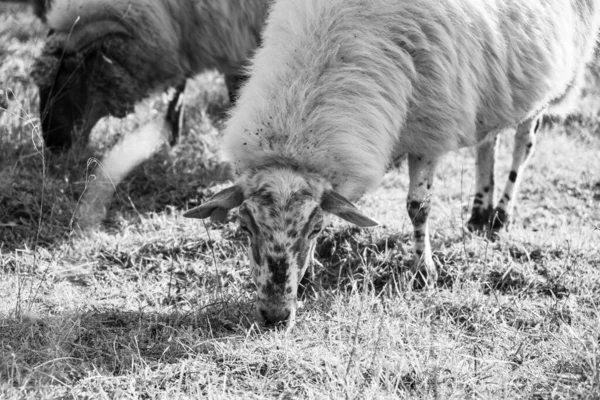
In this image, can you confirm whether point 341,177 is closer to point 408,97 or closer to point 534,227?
point 408,97

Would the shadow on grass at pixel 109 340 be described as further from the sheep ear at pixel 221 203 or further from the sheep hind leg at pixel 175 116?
the sheep hind leg at pixel 175 116

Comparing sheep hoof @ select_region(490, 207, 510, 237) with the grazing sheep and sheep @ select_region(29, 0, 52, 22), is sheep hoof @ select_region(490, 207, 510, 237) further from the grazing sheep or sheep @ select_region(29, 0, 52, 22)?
sheep @ select_region(29, 0, 52, 22)

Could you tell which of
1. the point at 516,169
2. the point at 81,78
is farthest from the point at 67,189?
the point at 516,169

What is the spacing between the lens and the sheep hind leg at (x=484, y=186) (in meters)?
5.76

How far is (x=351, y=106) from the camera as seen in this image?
3.94 metres

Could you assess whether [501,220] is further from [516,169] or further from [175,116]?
[175,116]

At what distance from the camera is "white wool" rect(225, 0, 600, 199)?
3871 millimetres

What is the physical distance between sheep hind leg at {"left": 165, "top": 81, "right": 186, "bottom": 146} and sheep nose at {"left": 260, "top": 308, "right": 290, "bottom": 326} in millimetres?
3659

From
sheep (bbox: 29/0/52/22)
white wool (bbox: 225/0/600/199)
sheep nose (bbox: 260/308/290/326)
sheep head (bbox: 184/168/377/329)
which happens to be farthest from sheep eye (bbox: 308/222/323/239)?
sheep (bbox: 29/0/52/22)

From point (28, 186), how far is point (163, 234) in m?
1.16

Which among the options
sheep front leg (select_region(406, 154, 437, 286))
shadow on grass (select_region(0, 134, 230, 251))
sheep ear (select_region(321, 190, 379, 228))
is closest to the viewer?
sheep ear (select_region(321, 190, 379, 228))

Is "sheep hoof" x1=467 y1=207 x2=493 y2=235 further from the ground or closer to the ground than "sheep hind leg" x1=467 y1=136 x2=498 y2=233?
closer to the ground

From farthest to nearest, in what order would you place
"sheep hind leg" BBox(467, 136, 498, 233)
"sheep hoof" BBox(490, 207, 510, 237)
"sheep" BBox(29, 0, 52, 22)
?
1. "sheep" BBox(29, 0, 52, 22)
2. "sheep hind leg" BBox(467, 136, 498, 233)
3. "sheep hoof" BBox(490, 207, 510, 237)

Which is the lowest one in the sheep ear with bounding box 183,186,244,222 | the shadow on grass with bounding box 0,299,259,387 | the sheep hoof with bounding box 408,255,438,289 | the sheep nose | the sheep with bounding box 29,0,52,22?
the sheep hoof with bounding box 408,255,438,289
